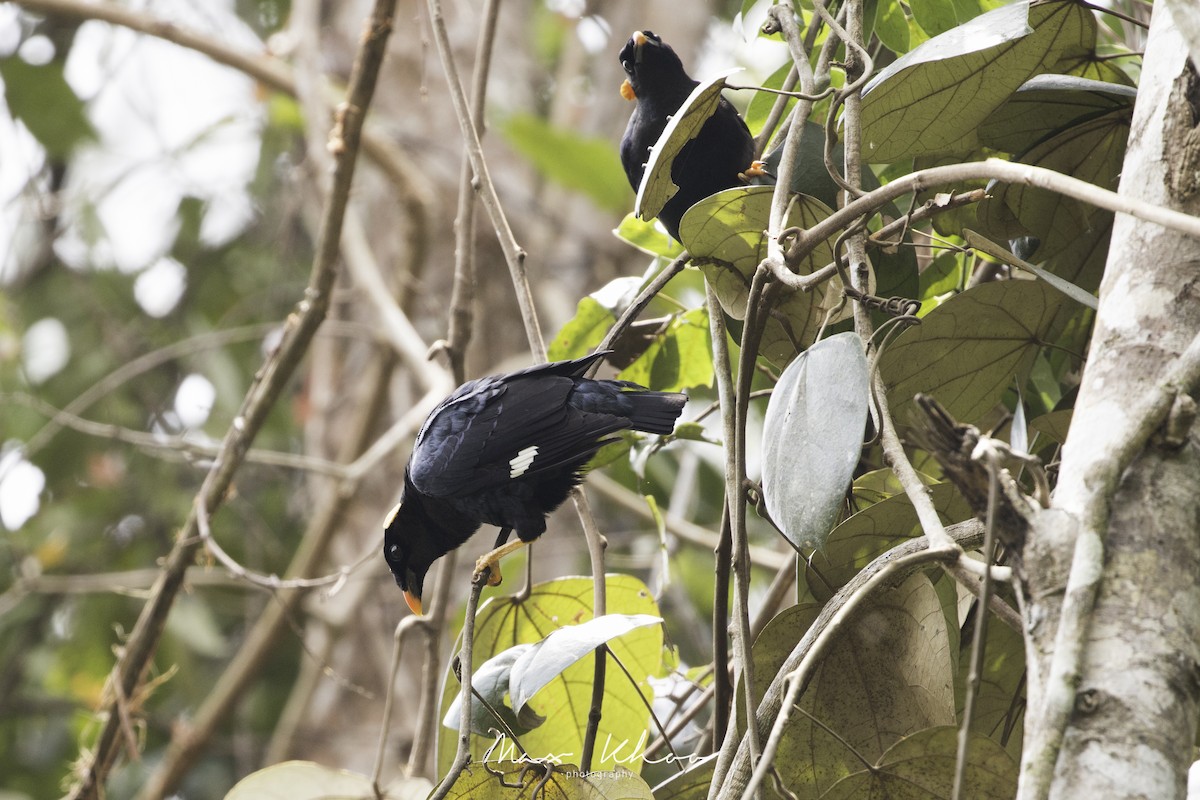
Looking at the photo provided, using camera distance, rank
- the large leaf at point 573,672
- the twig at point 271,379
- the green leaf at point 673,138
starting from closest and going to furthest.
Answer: the green leaf at point 673,138 < the large leaf at point 573,672 < the twig at point 271,379

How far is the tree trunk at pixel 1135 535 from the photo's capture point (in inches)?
36.6

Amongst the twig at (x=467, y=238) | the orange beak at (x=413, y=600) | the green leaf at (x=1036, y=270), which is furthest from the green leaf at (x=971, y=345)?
the orange beak at (x=413, y=600)

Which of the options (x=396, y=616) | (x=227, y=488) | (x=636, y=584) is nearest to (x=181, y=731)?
(x=396, y=616)

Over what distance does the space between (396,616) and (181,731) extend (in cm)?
111

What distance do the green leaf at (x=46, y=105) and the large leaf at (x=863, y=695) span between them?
5.29m

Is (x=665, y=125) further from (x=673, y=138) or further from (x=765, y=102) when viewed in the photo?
(x=673, y=138)

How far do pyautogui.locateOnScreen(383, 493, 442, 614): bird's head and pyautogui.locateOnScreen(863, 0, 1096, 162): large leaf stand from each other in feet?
4.49

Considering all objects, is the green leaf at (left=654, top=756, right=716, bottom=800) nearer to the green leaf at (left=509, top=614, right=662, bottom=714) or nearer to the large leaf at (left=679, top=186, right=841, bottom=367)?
the green leaf at (left=509, top=614, right=662, bottom=714)

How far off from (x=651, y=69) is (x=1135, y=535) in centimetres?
190

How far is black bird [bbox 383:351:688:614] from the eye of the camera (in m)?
2.12

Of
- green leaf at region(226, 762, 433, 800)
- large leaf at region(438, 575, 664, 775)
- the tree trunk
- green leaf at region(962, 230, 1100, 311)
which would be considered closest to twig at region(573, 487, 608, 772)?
large leaf at region(438, 575, 664, 775)

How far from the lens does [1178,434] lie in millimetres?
1022

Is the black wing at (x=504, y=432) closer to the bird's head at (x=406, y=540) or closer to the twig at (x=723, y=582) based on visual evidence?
the bird's head at (x=406, y=540)

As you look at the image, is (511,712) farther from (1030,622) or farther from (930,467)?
(1030,622)
